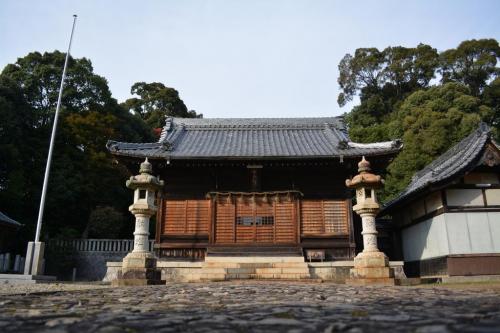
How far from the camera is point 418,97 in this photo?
129 ft

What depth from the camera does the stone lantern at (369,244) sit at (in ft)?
37.9

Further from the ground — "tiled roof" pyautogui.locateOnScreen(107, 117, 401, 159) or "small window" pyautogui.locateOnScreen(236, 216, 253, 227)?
"tiled roof" pyautogui.locateOnScreen(107, 117, 401, 159)

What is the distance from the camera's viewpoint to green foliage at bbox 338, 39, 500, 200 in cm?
3300

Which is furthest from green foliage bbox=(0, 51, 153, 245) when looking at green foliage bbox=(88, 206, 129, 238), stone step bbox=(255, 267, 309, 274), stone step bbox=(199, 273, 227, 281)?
stone step bbox=(255, 267, 309, 274)

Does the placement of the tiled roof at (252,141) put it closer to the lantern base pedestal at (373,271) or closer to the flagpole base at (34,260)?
the flagpole base at (34,260)

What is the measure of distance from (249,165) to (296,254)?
4.64 metres

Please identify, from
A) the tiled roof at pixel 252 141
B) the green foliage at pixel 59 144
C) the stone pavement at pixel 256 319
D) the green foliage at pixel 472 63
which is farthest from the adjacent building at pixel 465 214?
the green foliage at pixel 472 63

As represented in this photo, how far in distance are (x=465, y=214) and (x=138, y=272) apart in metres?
12.4

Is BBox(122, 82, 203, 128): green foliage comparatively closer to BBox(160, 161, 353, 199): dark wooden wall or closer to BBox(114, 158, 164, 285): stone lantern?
BBox(160, 161, 353, 199): dark wooden wall

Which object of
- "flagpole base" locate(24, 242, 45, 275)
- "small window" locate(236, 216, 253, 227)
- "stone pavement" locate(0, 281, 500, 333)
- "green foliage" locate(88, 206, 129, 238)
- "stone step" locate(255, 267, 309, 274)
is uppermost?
"green foliage" locate(88, 206, 129, 238)

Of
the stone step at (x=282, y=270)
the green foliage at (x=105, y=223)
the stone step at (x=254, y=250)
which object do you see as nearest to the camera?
the stone step at (x=282, y=270)

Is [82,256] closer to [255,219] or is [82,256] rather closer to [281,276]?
[255,219]

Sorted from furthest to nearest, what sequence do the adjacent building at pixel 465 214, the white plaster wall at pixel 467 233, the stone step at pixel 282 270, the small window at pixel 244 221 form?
the small window at pixel 244 221 < the stone step at pixel 282 270 < the white plaster wall at pixel 467 233 < the adjacent building at pixel 465 214

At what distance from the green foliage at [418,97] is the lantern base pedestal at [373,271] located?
2121 centimetres
